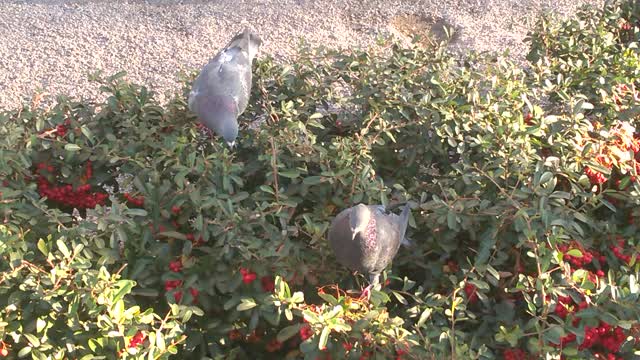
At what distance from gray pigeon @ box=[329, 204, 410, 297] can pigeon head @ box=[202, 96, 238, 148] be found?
0.53 meters

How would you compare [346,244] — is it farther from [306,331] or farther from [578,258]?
[578,258]

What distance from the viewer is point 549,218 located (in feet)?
6.02

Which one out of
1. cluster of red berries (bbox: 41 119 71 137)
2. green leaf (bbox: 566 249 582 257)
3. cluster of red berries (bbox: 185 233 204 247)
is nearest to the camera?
green leaf (bbox: 566 249 582 257)

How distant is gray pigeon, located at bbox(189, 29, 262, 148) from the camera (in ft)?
7.21

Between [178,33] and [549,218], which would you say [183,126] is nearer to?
[549,218]

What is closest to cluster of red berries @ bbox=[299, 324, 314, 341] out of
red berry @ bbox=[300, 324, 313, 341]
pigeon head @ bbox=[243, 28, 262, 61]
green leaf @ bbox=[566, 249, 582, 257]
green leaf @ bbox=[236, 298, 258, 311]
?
red berry @ bbox=[300, 324, 313, 341]

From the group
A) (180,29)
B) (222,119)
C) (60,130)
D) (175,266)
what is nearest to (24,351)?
(175,266)

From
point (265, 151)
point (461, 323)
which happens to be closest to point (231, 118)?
point (265, 151)

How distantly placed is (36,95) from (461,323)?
1469mm

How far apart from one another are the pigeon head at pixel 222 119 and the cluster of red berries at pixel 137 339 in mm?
709

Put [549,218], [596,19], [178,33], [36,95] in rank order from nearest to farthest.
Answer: [549,218]
[36,95]
[596,19]
[178,33]

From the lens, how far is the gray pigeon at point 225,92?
2197mm

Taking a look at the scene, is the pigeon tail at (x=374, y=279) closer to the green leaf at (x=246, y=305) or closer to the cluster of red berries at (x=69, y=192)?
the green leaf at (x=246, y=305)

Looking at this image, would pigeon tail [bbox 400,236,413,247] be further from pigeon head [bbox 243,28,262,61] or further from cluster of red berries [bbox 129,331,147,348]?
pigeon head [bbox 243,28,262,61]
